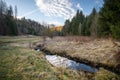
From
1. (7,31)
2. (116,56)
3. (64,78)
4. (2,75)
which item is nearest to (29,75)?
(2,75)

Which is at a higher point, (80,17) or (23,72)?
(80,17)

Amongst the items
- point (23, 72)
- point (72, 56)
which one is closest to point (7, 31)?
point (72, 56)

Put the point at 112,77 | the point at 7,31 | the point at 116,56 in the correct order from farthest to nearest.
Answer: the point at 7,31 < the point at 116,56 < the point at 112,77

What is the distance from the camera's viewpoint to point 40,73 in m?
8.85

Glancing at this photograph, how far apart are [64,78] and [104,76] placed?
98.5 inches

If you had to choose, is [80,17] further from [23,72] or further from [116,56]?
[23,72]

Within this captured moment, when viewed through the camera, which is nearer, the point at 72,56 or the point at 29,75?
the point at 29,75

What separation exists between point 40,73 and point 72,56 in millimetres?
7457

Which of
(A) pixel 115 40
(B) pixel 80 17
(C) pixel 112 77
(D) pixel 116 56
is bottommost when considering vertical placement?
(C) pixel 112 77

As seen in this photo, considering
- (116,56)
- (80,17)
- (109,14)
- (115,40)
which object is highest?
(80,17)

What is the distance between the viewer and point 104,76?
29.0 feet

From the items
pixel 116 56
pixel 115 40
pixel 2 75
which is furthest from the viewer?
pixel 115 40

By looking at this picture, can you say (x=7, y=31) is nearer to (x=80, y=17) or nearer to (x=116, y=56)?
(x=80, y=17)

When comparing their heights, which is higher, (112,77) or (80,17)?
(80,17)
